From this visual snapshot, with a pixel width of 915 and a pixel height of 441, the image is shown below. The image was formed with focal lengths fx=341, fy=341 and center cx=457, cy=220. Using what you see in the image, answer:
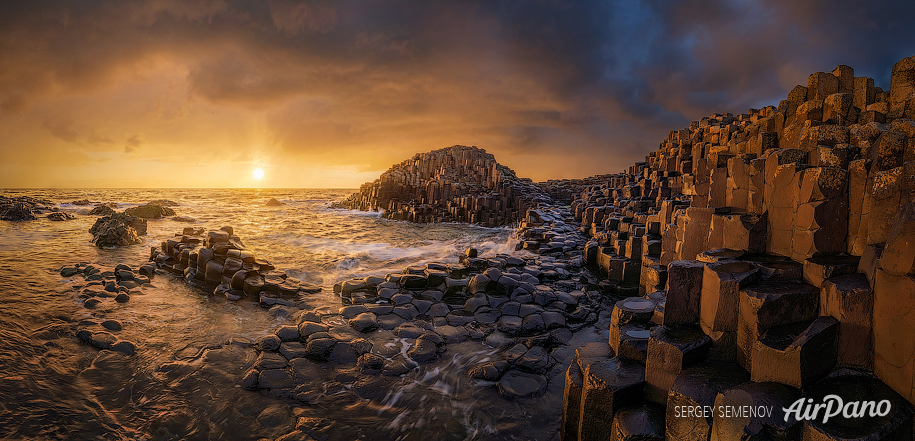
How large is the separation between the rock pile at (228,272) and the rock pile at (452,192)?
643 inches

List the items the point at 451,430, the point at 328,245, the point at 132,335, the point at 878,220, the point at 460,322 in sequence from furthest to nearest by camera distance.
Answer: the point at 328,245 → the point at 460,322 → the point at 132,335 → the point at 451,430 → the point at 878,220

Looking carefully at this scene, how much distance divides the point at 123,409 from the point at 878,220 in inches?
281

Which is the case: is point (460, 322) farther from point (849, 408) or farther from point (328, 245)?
point (328, 245)

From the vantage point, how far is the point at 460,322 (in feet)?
19.6

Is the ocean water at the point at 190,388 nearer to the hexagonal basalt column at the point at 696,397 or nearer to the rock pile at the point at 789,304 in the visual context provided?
the rock pile at the point at 789,304

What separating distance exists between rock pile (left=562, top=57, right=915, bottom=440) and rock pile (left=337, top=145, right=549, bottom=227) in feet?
61.8

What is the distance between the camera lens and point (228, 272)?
8.20 meters

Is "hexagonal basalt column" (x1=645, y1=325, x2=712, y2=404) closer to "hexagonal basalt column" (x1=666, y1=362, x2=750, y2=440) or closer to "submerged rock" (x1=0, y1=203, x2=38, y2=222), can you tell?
"hexagonal basalt column" (x1=666, y1=362, x2=750, y2=440)

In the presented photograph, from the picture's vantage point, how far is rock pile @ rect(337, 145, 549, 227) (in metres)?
23.9

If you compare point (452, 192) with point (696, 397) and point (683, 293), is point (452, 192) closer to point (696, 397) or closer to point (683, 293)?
point (683, 293)

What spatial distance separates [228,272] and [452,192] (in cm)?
2152

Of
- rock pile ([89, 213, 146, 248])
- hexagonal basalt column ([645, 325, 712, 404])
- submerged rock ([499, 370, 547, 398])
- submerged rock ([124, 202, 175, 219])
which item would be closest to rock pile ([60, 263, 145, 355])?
rock pile ([89, 213, 146, 248])

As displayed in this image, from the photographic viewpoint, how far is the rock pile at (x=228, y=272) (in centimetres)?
752

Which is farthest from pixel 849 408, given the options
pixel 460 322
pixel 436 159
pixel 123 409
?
pixel 436 159
